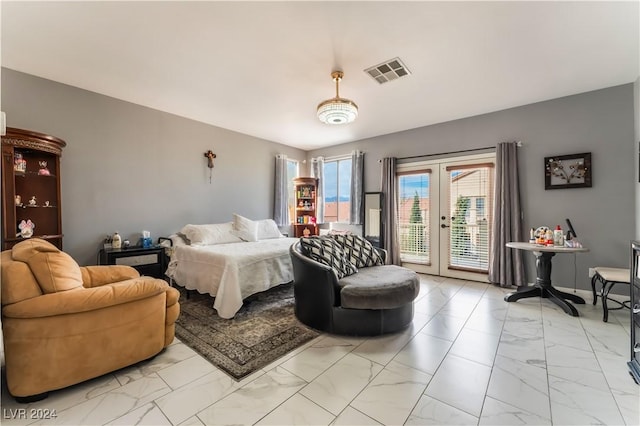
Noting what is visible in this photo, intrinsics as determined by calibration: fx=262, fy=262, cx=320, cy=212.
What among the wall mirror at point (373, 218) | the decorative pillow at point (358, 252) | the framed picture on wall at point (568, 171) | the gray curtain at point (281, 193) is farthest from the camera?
the gray curtain at point (281, 193)

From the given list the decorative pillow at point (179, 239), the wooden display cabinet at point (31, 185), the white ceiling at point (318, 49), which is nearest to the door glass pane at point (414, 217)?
the white ceiling at point (318, 49)

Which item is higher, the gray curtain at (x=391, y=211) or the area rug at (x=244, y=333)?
the gray curtain at (x=391, y=211)

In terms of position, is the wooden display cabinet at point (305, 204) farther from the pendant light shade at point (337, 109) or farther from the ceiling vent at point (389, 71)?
the ceiling vent at point (389, 71)

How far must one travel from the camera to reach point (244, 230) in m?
4.44

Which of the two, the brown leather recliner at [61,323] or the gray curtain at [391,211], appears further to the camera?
the gray curtain at [391,211]

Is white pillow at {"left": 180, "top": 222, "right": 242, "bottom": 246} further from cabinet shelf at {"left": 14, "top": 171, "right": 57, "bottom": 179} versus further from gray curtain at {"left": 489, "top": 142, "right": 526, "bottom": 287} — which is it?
gray curtain at {"left": 489, "top": 142, "right": 526, "bottom": 287}

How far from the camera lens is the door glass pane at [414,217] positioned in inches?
195

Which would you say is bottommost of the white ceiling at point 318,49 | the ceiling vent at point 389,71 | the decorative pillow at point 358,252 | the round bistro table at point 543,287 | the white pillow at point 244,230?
the round bistro table at point 543,287

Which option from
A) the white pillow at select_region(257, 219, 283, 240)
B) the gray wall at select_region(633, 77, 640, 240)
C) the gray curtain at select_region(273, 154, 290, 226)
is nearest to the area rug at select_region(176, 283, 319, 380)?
the white pillow at select_region(257, 219, 283, 240)

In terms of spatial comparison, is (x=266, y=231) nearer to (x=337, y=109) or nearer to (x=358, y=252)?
(x=358, y=252)

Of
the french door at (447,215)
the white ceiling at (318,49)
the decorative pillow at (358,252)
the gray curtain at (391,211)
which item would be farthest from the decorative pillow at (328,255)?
the french door at (447,215)

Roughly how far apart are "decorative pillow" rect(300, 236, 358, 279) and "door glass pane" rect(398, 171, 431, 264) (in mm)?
2532

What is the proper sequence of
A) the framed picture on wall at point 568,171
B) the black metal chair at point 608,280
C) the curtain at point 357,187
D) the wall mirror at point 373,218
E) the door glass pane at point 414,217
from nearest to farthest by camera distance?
the black metal chair at point 608,280 < the framed picture on wall at point 568,171 < the door glass pane at point 414,217 < the wall mirror at point 373,218 < the curtain at point 357,187

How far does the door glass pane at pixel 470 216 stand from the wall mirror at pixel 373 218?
1277 mm
